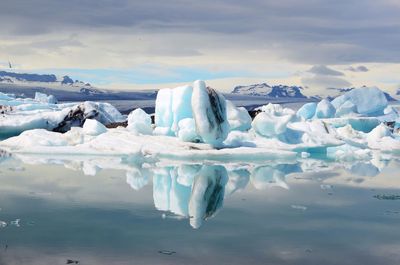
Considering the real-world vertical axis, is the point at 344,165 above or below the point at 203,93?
below

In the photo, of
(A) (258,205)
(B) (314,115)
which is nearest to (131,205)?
(A) (258,205)

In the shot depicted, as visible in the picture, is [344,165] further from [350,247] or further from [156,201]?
[350,247]

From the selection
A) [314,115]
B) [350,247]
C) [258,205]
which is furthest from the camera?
[314,115]

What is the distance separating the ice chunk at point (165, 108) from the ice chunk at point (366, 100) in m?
19.4

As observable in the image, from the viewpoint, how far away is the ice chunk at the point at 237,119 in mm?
25809

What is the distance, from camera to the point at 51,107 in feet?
148

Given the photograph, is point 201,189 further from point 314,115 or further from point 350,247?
point 314,115

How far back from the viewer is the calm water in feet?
29.1

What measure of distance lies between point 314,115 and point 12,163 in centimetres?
2339

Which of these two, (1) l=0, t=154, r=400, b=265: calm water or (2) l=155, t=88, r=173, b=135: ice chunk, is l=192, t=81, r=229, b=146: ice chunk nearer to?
(1) l=0, t=154, r=400, b=265: calm water

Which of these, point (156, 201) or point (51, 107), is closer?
point (156, 201)

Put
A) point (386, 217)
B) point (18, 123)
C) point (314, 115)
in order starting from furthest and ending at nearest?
point (314, 115), point (18, 123), point (386, 217)

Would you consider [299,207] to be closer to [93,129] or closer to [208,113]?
[208,113]

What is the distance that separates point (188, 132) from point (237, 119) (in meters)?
3.62
